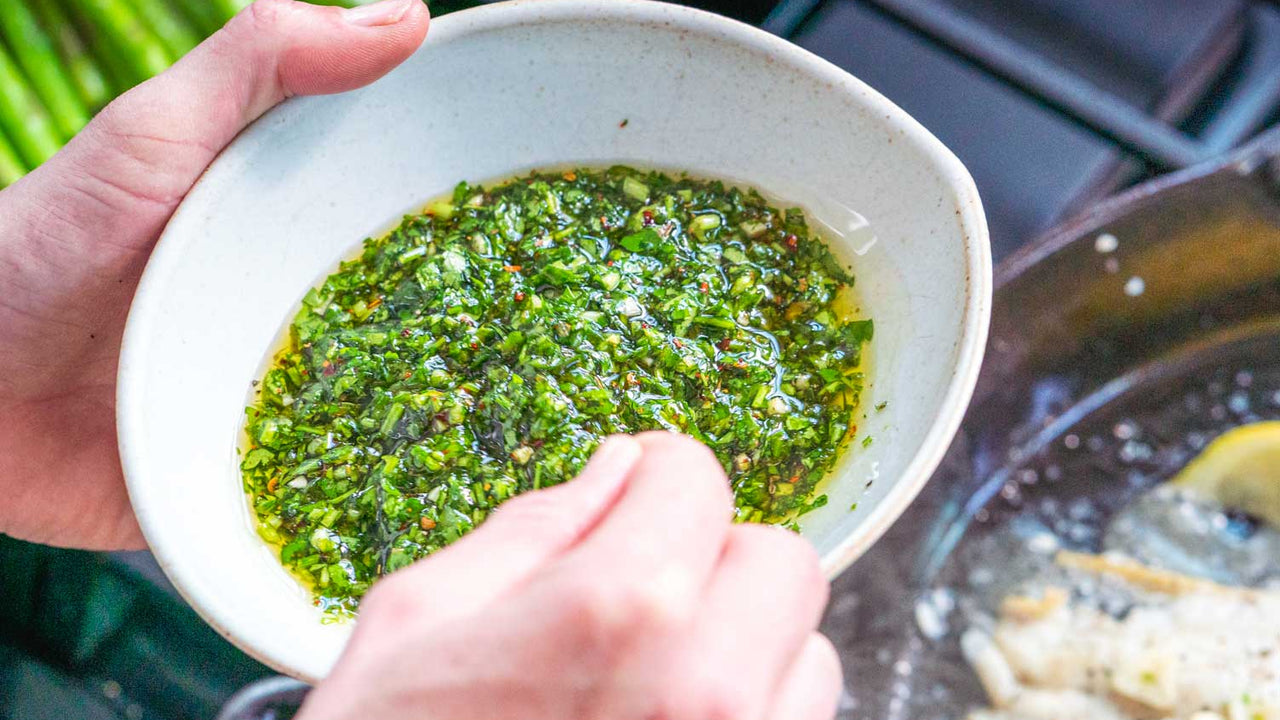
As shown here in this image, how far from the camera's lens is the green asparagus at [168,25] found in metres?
2.63

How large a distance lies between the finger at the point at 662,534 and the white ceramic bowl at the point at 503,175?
1.01 feet

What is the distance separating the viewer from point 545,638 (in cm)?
86

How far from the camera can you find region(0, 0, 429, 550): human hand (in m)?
1.49

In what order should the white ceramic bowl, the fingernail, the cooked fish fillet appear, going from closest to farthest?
the white ceramic bowl, the fingernail, the cooked fish fillet

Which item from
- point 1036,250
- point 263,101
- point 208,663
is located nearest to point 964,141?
point 1036,250

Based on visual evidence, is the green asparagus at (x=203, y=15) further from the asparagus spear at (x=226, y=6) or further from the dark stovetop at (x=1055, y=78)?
the dark stovetop at (x=1055, y=78)

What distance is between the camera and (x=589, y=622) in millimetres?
858

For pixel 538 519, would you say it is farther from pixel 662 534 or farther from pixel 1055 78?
pixel 1055 78

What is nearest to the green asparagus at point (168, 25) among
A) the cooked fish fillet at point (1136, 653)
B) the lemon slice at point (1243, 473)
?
the cooked fish fillet at point (1136, 653)

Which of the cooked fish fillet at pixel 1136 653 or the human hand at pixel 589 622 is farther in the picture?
the cooked fish fillet at pixel 1136 653

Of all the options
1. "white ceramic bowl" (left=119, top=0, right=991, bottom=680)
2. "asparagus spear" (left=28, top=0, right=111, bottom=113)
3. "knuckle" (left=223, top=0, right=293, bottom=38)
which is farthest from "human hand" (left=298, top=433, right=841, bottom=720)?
"asparagus spear" (left=28, top=0, right=111, bottom=113)

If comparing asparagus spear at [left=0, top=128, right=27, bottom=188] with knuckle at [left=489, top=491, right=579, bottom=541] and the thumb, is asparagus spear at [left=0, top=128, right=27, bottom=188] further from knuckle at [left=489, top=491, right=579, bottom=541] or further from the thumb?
knuckle at [left=489, top=491, right=579, bottom=541]

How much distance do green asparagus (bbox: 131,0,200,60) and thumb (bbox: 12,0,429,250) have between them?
1020mm

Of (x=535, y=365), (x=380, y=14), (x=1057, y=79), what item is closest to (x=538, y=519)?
(x=535, y=365)
